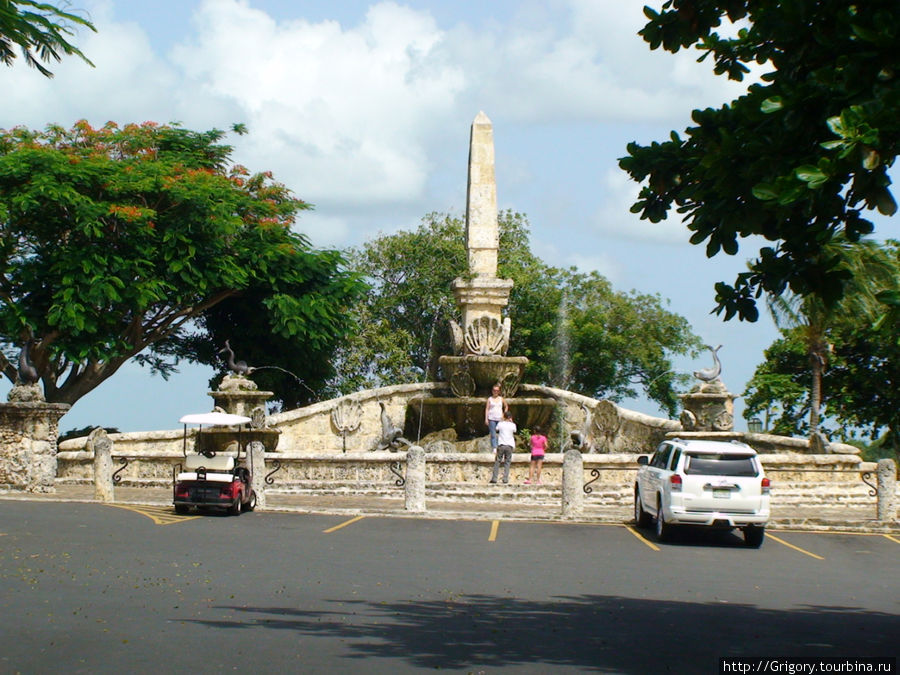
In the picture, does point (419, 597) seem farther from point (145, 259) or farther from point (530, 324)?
point (530, 324)

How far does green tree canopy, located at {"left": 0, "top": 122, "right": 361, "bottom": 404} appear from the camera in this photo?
33.9m

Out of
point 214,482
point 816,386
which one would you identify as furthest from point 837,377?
point 214,482

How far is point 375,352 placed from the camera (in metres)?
45.5

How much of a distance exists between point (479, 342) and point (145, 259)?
10292 mm

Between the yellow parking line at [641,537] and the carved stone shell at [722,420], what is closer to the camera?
the yellow parking line at [641,537]

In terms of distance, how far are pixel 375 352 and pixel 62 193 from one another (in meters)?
15.3

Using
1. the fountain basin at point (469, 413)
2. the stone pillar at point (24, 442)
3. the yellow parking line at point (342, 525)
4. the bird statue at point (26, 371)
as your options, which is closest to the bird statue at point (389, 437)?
the fountain basin at point (469, 413)

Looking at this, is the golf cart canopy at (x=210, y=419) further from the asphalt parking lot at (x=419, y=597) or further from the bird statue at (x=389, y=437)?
the bird statue at (x=389, y=437)

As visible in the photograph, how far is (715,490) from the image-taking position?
17922 millimetres

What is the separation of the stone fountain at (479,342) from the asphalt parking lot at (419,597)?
12933 millimetres

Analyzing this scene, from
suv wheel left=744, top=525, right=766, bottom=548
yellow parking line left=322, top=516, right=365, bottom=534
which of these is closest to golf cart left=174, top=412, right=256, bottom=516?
yellow parking line left=322, top=516, right=365, bottom=534

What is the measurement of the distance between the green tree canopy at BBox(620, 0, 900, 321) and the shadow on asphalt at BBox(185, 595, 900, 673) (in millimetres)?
2869

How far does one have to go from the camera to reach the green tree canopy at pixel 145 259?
3394 cm

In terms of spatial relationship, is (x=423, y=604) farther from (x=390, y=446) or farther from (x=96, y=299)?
(x=96, y=299)
